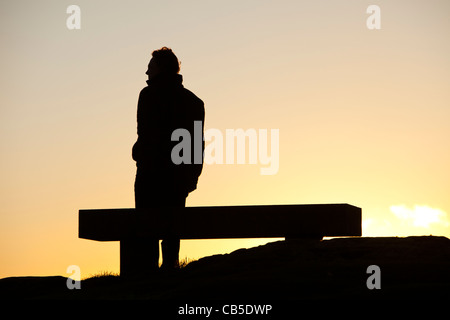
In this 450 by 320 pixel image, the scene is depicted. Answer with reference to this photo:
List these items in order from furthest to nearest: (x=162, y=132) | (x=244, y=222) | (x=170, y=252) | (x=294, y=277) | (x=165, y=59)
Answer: (x=165, y=59) → (x=162, y=132) → (x=170, y=252) → (x=244, y=222) → (x=294, y=277)

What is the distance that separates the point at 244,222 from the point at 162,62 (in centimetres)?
211

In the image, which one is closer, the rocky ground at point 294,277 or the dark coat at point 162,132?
the rocky ground at point 294,277

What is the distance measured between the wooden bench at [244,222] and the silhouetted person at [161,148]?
0.34 metres

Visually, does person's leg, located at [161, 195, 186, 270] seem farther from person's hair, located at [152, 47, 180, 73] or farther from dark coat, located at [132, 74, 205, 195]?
person's hair, located at [152, 47, 180, 73]

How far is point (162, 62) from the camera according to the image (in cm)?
836

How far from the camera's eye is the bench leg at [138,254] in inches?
323

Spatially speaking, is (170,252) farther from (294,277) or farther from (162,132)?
(294,277)

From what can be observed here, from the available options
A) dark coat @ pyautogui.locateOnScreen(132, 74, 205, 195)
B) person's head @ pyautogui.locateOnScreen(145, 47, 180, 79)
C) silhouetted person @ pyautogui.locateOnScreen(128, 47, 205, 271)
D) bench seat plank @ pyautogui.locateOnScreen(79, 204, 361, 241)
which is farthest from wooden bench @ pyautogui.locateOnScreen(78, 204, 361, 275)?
person's head @ pyautogui.locateOnScreen(145, 47, 180, 79)

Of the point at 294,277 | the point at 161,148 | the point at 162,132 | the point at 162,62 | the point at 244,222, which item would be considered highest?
the point at 162,62

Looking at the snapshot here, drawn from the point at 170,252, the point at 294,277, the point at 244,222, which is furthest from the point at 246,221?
the point at 294,277

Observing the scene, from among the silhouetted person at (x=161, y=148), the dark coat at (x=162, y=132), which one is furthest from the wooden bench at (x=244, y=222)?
the dark coat at (x=162, y=132)

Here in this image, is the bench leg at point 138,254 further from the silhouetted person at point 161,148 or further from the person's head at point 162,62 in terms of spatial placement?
the person's head at point 162,62
